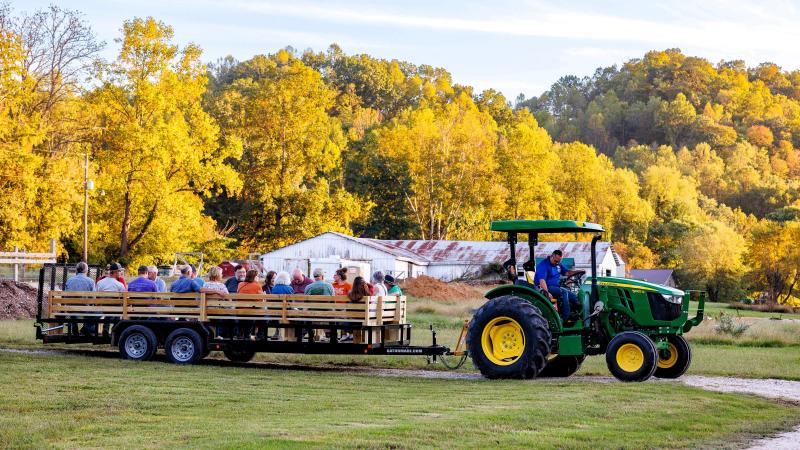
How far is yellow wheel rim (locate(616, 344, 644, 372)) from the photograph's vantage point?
61.2 ft

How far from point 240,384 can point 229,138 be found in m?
45.4

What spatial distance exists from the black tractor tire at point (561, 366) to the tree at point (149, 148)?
38.0 metres

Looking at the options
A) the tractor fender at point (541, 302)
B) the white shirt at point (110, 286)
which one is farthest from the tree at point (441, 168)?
the tractor fender at point (541, 302)

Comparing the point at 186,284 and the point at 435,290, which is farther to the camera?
the point at 435,290

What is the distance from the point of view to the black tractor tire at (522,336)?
61.4 ft

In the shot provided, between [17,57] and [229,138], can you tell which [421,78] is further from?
[17,57]

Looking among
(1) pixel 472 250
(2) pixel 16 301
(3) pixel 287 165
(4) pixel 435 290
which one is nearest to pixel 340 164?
(3) pixel 287 165

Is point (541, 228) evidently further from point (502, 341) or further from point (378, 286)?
point (378, 286)

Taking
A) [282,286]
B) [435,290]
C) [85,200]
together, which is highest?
[85,200]

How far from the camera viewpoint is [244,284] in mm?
21719

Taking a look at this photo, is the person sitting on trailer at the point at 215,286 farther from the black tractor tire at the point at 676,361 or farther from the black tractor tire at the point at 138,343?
the black tractor tire at the point at 676,361

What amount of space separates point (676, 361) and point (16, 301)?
23238 mm

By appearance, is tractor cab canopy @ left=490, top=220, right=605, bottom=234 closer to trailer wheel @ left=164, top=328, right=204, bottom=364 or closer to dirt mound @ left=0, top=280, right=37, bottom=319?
trailer wheel @ left=164, top=328, right=204, bottom=364

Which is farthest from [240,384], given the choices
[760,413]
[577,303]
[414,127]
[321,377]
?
[414,127]
